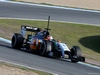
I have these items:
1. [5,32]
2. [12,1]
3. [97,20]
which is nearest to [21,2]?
[12,1]

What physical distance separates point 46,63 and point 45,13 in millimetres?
15806

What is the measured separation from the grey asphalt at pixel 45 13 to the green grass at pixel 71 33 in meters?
1.88

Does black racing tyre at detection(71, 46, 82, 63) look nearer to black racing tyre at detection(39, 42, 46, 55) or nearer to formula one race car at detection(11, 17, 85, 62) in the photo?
formula one race car at detection(11, 17, 85, 62)

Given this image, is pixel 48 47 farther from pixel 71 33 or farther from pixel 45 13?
pixel 45 13

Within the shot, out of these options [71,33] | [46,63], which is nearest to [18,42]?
[46,63]

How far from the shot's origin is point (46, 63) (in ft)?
49.8

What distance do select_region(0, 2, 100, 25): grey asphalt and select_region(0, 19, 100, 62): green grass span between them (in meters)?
1.88

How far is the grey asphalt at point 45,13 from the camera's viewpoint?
94.4 feet

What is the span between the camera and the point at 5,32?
22.3 meters

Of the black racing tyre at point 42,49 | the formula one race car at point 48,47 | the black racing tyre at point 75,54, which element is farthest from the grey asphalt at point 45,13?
the black racing tyre at point 75,54

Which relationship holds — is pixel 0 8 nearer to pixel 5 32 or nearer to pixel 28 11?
pixel 28 11

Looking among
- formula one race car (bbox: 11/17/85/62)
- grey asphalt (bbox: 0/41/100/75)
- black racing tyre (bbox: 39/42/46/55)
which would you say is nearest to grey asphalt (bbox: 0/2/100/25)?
formula one race car (bbox: 11/17/85/62)

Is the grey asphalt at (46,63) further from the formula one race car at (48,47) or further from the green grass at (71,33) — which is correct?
the green grass at (71,33)

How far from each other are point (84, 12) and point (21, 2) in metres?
5.21
